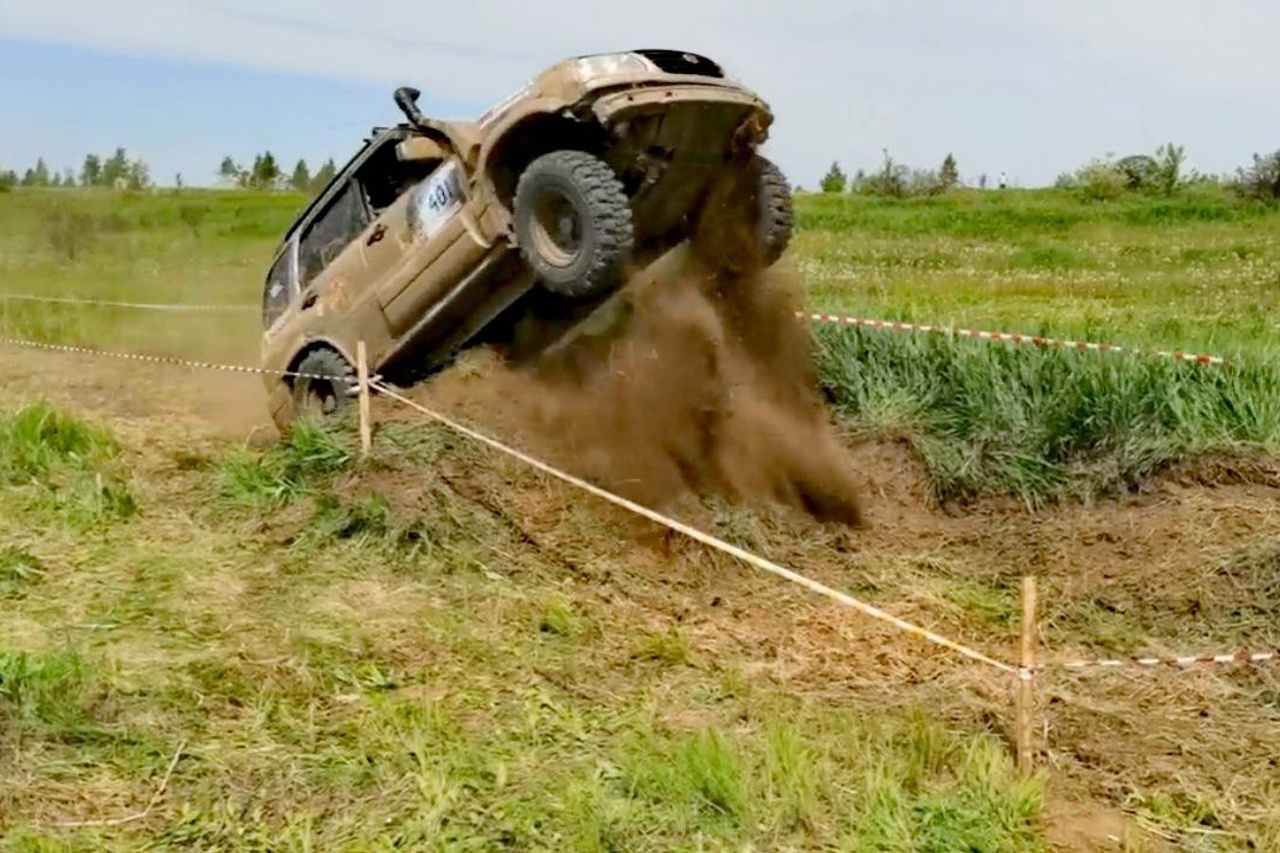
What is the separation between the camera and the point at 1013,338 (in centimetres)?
890

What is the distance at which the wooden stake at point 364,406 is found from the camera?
823cm

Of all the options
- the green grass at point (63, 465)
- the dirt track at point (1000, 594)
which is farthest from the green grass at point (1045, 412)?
the green grass at point (63, 465)

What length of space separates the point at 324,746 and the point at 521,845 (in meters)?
1.02

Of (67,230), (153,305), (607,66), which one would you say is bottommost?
(153,305)

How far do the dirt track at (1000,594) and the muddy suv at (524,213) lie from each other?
744 mm

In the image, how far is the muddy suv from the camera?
291 inches

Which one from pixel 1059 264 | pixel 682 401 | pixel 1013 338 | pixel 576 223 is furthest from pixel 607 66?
pixel 1059 264

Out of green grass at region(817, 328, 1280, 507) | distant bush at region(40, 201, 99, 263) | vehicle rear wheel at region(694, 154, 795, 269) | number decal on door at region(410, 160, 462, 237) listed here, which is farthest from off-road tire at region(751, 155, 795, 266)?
distant bush at region(40, 201, 99, 263)

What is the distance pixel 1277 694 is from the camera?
5.54 metres

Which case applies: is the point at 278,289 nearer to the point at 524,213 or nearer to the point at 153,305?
the point at 524,213

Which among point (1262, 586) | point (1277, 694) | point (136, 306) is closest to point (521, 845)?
point (1277, 694)

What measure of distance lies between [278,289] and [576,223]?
10.9 ft

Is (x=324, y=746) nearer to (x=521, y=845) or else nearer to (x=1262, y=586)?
(x=521, y=845)

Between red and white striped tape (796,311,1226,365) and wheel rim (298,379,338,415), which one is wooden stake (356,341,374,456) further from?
red and white striped tape (796,311,1226,365)
